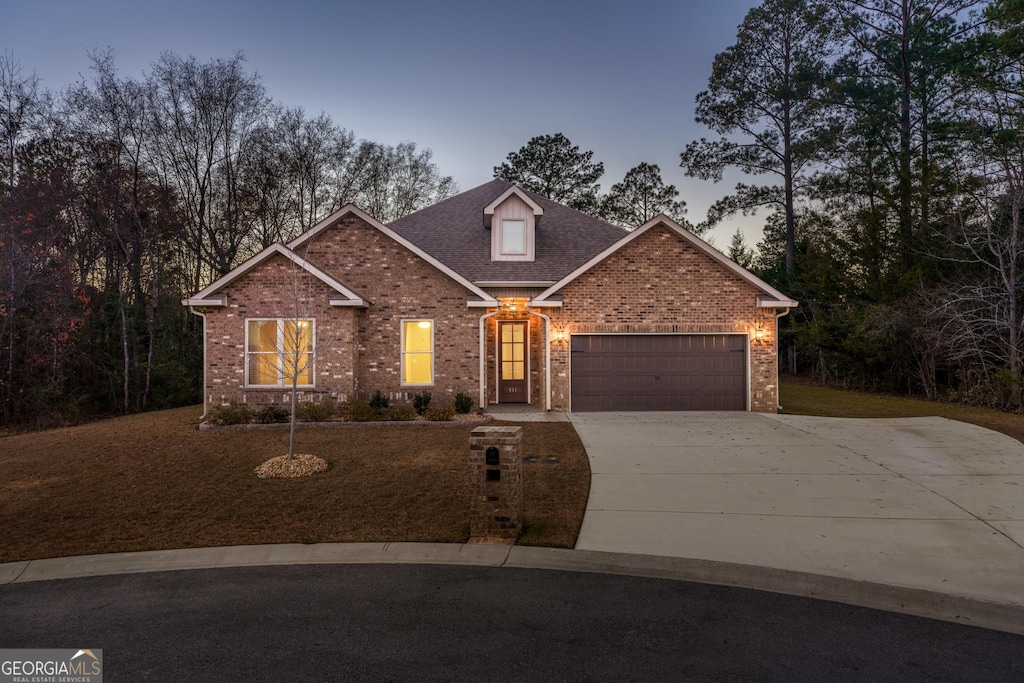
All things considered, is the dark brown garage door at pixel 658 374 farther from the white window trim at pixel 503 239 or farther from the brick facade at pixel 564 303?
the white window trim at pixel 503 239

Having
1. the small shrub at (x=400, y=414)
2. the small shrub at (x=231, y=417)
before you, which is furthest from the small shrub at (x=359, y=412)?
the small shrub at (x=231, y=417)

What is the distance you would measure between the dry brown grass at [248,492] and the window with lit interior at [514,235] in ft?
23.8

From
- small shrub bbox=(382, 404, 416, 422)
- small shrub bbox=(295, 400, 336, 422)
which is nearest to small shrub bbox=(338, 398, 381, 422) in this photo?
small shrub bbox=(382, 404, 416, 422)

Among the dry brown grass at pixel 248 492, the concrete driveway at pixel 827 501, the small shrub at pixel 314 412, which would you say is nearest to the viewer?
the concrete driveway at pixel 827 501

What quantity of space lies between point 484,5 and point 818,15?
1651 cm

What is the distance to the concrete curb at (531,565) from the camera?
439cm

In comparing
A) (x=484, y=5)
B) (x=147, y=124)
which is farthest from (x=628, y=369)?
(x=147, y=124)

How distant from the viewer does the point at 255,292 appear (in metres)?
13.7

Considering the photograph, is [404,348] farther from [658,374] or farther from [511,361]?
[658,374]

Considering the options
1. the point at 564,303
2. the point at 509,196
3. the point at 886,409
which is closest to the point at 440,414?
the point at 564,303

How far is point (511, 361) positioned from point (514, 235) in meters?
3.94

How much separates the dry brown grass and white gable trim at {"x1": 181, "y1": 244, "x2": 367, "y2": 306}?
131 inches

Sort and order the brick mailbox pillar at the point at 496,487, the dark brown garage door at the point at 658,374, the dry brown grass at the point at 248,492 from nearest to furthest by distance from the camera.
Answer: the brick mailbox pillar at the point at 496,487, the dry brown grass at the point at 248,492, the dark brown garage door at the point at 658,374

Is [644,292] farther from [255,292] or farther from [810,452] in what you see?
[255,292]
